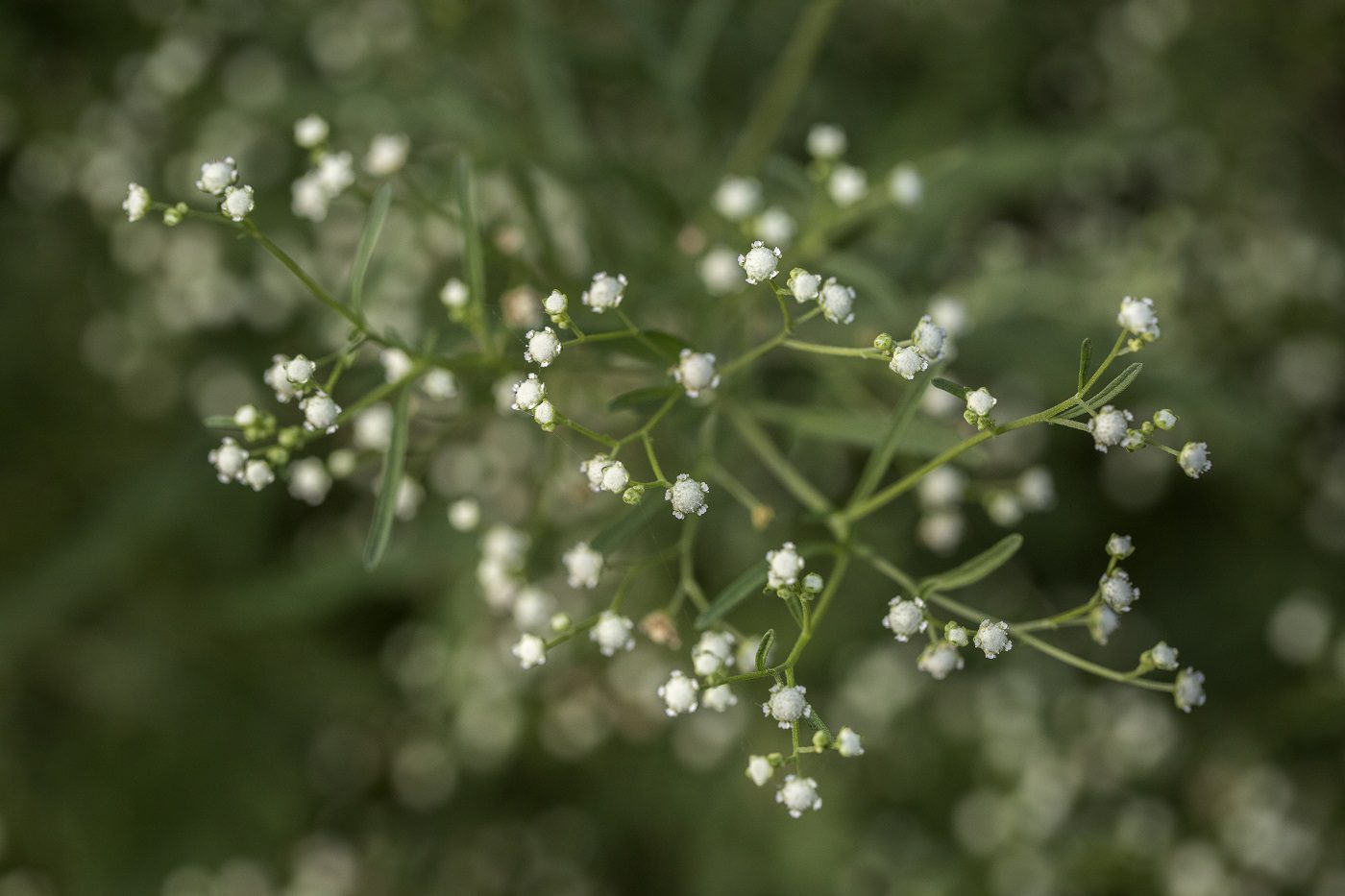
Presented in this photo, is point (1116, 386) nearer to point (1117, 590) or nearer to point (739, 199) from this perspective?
point (1117, 590)

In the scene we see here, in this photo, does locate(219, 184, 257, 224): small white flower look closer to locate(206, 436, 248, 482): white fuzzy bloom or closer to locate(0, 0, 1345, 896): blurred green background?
locate(206, 436, 248, 482): white fuzzy bloom

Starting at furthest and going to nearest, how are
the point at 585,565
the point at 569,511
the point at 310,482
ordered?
the point at 569,511 < the point at 310,482 < the point at 585,565

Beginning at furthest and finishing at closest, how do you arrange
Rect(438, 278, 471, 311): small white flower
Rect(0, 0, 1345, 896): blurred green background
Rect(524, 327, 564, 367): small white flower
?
Rect(0, 0, 1345, 896): blurred green background < Rect(438, 278, 471, 311): small white flower < Rect(524, 327, 564, 367): small white flower

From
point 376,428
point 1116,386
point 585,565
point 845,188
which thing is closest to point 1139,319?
point 1116,386

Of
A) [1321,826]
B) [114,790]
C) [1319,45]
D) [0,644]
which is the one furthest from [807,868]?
[1319,45]

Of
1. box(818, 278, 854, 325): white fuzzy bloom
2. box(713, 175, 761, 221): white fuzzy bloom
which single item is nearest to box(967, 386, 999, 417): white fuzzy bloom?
box(818, 278, 854, 325): white fuzzy bloom

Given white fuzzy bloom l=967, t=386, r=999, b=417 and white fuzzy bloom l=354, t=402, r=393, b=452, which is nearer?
white fuzzy bloom l=967, t=386, r=999, b=417

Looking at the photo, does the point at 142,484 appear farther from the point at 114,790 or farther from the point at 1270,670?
the point at 1270,670
